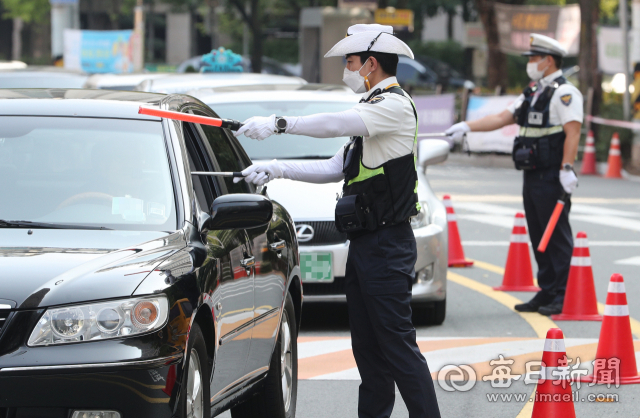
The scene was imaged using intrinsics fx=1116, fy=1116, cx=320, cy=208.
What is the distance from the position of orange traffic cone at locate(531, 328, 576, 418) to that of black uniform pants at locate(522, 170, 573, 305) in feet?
13.2

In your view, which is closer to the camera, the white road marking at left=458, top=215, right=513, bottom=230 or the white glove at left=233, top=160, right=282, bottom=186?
the white glove at left=233, top=160, right=282, bottom=186

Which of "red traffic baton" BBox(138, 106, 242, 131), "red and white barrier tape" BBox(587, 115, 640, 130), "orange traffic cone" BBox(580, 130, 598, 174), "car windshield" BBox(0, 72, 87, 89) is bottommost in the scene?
"orange traffic cone" BBox(580, 130, 598, 174)

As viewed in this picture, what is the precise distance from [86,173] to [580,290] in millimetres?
4881

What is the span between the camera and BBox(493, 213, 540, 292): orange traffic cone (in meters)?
9.84

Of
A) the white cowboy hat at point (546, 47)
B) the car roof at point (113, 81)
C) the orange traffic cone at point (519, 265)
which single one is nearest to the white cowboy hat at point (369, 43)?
the white cowboy hat at point (546, 47)

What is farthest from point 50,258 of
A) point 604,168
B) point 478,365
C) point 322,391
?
point 604,168

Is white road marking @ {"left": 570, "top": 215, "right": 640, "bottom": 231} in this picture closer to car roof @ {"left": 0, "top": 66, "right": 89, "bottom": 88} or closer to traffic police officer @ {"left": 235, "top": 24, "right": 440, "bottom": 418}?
car roof @ {"left": 0, "top": 66, "right": 89, "bottom": 88}

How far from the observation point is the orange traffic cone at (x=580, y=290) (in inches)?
322

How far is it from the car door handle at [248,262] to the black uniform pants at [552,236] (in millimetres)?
4559

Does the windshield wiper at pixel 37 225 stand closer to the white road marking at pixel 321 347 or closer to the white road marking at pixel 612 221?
the white road marking at pixel 321 347

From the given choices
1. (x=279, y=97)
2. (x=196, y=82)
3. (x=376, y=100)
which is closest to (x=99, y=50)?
(x=196, y=82)

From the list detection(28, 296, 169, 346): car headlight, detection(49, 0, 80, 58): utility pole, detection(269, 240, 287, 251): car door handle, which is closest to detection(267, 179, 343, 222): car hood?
detection(269, 240, 287, 251): car door handle

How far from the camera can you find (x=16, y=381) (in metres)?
3.31

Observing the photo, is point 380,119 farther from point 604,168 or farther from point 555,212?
point 604,168
